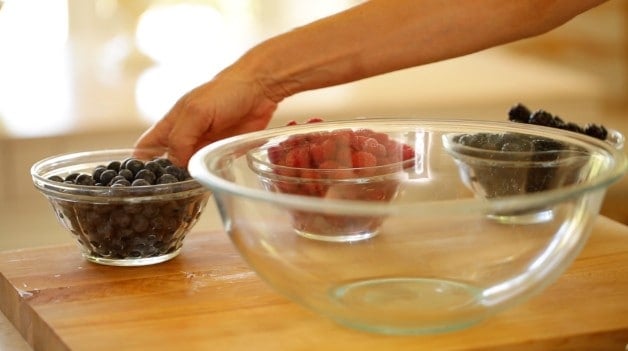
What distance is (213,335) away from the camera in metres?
1.05

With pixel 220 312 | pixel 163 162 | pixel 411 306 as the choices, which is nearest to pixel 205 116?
pixel 163 162

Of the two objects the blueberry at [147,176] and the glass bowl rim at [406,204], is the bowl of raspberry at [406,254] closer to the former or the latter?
the glass bowl rim at [406,204]

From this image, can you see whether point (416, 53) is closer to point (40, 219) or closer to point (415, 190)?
point (415, 190)

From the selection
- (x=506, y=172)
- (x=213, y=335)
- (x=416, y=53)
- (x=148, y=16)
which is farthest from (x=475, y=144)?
(x=148, y=16)

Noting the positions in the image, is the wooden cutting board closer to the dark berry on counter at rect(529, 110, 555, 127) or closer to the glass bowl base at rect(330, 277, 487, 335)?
the glass bowl base at rect(330, 277, 487, 335)

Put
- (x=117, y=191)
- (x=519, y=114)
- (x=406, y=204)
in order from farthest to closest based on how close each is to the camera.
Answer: (x=519, y=114) → (x=117, y=191) → (x=406, y=204)

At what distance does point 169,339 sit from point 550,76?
2.29m

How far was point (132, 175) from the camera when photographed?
1.30 meters

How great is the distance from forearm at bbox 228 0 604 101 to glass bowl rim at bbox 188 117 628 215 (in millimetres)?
160

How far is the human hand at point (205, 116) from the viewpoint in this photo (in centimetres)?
141

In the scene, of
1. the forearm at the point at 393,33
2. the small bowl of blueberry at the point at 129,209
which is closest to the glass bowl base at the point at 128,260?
the small bowl of blueberry at the point at 129,209

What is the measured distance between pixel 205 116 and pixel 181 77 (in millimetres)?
1594

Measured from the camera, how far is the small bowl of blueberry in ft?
4.14

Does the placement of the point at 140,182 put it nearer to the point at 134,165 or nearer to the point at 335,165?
the point at 134,165
